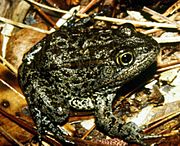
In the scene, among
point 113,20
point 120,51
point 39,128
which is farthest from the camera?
point 113,20

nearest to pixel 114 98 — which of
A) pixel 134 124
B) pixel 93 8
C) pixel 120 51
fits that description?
pixel 134 124

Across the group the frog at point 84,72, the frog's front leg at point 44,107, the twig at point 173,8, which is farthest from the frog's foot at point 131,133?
the twig at point 173,8

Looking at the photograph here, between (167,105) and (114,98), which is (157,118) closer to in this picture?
(167,105)

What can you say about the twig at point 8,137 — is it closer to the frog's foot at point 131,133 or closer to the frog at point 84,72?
the frog at point 84,72

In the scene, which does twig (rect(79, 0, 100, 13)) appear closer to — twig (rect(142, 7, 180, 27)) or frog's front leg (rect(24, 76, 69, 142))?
twig (rect(142, 7, 180, 27))

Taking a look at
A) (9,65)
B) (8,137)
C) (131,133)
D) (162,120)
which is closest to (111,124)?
(131,133)

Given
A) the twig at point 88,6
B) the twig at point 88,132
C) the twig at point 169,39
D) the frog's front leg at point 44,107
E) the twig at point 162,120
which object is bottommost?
the twig at point 88,132

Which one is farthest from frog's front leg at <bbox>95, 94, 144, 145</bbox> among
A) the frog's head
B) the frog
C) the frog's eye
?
the frog's eye
